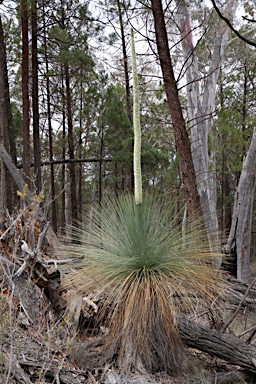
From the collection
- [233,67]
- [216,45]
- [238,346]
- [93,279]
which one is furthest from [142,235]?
[233,67]

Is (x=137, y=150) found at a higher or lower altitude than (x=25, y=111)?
lower

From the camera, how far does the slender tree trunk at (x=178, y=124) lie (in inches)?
171

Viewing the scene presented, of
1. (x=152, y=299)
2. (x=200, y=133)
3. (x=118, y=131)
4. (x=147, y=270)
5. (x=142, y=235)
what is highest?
(x=118, y=131)

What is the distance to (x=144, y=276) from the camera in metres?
2.68

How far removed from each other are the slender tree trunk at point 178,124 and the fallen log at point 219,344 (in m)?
1.58

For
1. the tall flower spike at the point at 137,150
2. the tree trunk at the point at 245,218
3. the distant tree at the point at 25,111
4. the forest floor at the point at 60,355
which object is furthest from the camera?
the distant tree at the point at 25,111

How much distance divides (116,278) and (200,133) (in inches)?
247

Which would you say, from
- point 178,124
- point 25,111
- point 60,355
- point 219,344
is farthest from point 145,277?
point 25,111

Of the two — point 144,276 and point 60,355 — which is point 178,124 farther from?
point 60,355

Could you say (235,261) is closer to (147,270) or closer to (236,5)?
(147,270)

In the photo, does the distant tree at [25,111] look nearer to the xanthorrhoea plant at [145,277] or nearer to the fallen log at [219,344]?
the xanthorrhoea plant at [145,277]

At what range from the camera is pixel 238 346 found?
117 inches

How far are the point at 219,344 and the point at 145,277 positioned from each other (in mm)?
944

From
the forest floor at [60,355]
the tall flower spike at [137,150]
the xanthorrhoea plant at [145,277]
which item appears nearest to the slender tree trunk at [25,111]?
the forest floor at [60,355]
